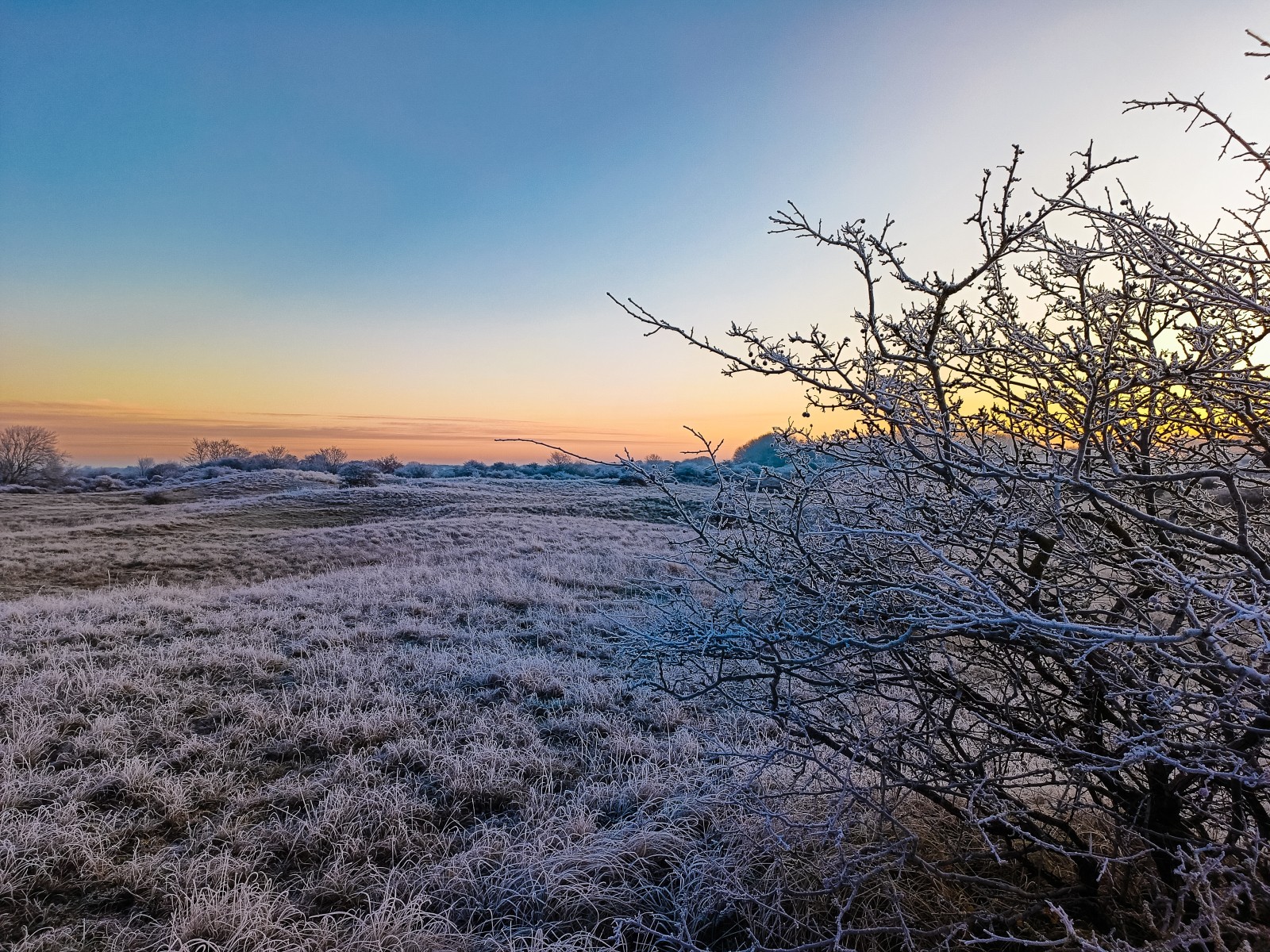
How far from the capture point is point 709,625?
2.40 meters

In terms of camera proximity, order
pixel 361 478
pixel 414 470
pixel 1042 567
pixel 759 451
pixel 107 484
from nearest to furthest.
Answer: pixel 1042 567
pixel 759 451
pixel 361 478
pixel 107 484
pixel 414 470

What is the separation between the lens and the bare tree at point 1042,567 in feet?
5.66

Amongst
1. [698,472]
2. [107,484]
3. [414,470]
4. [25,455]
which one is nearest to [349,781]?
[698,472]

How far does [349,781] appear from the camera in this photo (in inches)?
154

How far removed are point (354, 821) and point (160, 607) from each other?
601cm

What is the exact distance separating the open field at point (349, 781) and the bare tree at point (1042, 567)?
0.95 meters

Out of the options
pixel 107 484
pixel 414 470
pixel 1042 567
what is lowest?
pixel 107 484

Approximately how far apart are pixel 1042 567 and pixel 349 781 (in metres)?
3.82

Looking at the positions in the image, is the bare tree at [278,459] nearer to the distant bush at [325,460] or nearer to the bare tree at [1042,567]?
the distant bush at [325,460]

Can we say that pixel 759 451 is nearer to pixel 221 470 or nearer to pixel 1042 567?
pixel 1042 567

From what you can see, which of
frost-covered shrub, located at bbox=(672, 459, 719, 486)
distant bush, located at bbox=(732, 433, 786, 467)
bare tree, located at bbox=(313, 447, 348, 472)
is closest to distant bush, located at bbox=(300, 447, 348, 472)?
bare tree, located at bbox=(313, 447, 348, 472)

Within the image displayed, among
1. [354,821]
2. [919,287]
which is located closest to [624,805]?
[354,821]

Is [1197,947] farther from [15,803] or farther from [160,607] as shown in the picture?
[160,607]

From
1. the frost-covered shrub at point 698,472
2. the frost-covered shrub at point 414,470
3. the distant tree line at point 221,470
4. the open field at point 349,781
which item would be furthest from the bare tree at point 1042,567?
the frost-covered shrub at point 414,470
